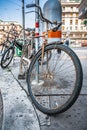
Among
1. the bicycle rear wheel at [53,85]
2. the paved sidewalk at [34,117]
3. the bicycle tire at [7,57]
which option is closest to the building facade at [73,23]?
the bicycle tire at [7,57]

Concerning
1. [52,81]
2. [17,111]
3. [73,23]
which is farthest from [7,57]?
[73,23]

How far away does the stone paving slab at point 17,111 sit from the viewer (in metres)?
1.55

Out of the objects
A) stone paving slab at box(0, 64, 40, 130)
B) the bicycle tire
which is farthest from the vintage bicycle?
the bicycle tire

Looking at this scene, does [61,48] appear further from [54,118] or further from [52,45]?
[54,118]

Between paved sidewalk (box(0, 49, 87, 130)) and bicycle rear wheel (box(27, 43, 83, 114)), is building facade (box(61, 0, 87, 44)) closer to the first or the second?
bicycle rear wheel (box(27, 43, 83, 114))

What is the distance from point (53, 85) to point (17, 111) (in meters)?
0.73

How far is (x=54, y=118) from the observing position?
5.45ft

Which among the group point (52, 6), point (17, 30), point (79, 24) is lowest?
point (17, 30)

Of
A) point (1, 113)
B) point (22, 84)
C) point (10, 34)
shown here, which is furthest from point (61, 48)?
point (10, 34)

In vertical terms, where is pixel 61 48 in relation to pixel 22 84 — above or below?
above

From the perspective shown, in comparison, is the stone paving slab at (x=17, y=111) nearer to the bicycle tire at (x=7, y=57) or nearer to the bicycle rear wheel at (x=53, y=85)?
the bicycle rear wheel at (x=53, y=85)

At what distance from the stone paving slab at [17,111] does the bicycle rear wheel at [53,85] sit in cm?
11

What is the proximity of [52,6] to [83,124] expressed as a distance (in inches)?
103

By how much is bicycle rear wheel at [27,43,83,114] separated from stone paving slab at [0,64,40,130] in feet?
0.37
